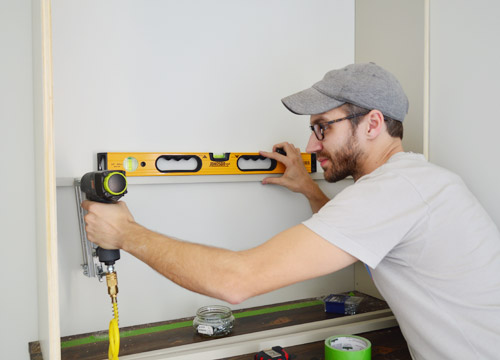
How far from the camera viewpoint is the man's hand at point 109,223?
102 centimetres

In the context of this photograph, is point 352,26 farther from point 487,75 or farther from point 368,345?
point 368,345

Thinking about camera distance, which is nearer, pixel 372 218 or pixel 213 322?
pixel 372 218

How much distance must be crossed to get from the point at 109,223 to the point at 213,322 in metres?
0.47

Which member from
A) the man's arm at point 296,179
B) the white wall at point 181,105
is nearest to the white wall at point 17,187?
the white wall at point 181,105

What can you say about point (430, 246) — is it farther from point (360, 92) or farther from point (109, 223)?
point (109, 223)

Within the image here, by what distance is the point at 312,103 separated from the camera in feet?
4.03

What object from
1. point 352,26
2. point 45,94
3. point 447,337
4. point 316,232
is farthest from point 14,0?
point 447,337

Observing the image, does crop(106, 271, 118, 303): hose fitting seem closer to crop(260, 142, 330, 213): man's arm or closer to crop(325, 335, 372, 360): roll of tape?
crop(325, 335, 372, 360): roll of tape

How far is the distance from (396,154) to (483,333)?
46 centimetres

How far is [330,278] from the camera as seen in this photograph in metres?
1.74

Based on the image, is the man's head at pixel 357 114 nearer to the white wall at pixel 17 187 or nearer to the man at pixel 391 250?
the man at pixel 391 250

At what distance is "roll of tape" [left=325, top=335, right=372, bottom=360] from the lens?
1.07 meters

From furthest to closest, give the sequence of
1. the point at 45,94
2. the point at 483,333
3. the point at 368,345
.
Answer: the point at 368,345 → the point at 483,333 → the point at 45,94

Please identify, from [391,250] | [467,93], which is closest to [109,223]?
[391,250]
